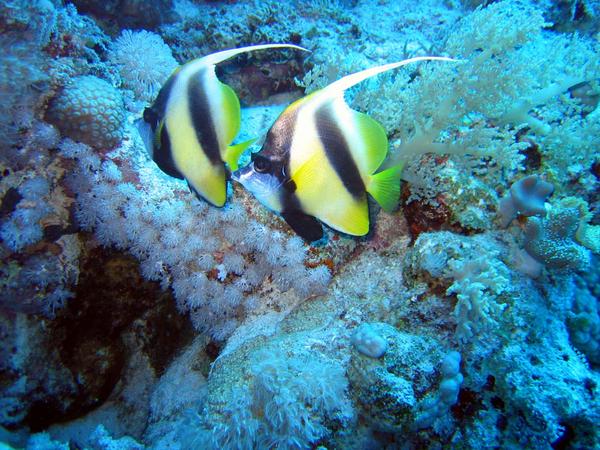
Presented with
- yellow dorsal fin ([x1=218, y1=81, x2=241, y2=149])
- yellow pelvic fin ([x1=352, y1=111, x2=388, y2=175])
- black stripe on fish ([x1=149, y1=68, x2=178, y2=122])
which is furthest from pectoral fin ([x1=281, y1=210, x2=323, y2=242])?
black stripe on fish ([x1=149, y1=68, x2=178, y2=122])

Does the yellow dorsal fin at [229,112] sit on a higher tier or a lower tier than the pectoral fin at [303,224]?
higher

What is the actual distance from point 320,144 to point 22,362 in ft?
9.74

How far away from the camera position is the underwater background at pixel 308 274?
2193mm

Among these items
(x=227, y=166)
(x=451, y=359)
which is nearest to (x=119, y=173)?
(x=227, y=166)

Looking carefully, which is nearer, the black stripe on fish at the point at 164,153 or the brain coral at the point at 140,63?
the black stripe on fish at the point at 164,153

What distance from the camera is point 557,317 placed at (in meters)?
2.58

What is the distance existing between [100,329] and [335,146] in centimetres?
284

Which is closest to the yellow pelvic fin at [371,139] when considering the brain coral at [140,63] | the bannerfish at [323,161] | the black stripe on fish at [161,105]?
the bannerfish at [323,161]

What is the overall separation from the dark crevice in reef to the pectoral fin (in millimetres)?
1869

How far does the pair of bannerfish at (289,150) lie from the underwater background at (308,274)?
494 mm

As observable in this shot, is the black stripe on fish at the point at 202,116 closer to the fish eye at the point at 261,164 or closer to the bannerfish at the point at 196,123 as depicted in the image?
the bannerfish at the point at 196,123

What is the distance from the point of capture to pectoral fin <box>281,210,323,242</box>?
6.15 feet

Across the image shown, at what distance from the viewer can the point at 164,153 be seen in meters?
1.97

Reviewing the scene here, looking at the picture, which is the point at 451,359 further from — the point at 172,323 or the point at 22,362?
the point at 22,362
